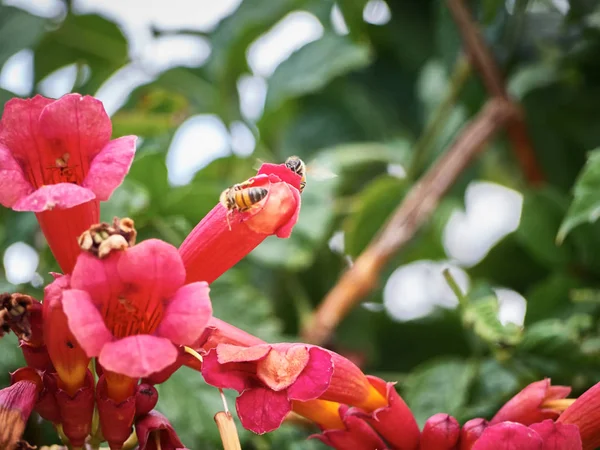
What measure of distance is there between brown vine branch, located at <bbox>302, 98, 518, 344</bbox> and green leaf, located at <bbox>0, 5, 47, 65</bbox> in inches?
32.6

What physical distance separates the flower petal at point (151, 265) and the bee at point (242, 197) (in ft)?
0.35

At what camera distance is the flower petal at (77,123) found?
70 centimetres

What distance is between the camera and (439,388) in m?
1.14

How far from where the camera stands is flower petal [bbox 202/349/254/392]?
644mm

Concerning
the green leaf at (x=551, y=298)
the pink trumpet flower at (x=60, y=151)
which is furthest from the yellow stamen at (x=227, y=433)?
the green leaf at (x=551, y=298)

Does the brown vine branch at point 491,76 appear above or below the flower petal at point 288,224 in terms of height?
below

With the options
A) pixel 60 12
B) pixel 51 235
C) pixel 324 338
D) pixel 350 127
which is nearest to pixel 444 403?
pixel 324 338

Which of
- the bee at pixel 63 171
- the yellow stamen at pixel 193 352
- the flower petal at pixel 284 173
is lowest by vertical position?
the yellow stamen at pixel 193 352

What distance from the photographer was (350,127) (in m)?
1.85

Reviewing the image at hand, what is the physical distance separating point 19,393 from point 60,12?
55.7 inches

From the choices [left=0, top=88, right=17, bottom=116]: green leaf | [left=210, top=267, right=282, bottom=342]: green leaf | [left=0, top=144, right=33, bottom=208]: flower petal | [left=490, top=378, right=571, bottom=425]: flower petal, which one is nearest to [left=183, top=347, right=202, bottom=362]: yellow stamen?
[left=0, top=144, right=33, bottom=208]: flower petal

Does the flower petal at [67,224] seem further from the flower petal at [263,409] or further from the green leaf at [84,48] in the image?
the green leaf at [84,48]

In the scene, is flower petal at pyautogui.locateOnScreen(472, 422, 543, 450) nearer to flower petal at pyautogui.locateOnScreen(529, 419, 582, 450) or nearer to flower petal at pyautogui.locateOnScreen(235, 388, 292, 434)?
flower petal at pyautogui.locateOnScreen(529, 419, 582, 450)

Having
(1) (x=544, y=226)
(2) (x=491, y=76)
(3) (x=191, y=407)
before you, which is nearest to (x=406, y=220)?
(1) (x=544, y=226)
